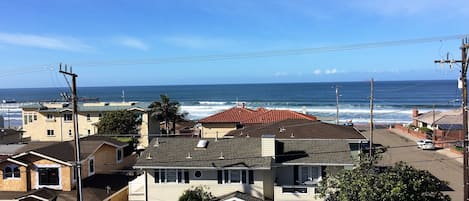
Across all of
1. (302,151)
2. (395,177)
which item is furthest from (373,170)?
(302,151)

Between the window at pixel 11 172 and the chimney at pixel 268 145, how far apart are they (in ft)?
48.8

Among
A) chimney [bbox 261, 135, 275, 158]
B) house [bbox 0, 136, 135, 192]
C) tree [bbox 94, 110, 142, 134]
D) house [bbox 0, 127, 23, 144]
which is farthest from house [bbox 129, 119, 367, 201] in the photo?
Answer: house [bbox 0, 127, 23, 144]

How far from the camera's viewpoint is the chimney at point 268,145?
26.6 meters

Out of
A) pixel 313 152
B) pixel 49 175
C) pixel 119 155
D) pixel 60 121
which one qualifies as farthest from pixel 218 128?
pixel 49 175

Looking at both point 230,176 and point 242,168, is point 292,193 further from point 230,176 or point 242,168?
point 230,176

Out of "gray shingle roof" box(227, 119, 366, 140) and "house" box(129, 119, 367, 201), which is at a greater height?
"gray shingle roof" box(227, 119, 366, 140)

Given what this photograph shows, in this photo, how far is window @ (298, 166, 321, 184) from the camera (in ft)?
87.9

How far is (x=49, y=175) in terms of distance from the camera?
27750 mm

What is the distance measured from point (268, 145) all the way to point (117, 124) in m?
27.9

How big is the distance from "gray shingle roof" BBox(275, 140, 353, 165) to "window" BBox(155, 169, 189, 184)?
18.0 feet

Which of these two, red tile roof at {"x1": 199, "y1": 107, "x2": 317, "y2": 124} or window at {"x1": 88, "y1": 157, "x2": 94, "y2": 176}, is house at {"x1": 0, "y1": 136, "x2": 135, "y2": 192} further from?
red tile roof at {"x1": 199, "y1": 107, "x2": 317, "y2": 124}

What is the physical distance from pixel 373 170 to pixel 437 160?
89.5 ft

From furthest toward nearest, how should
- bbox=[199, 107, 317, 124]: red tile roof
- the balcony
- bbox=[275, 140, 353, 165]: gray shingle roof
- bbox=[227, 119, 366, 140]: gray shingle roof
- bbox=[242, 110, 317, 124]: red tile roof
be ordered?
bbox=[199, 107, 317, 124]: red tile roof, bbox=[242, 110, 317, 124]: red tile roof, bbox=[227, 119, 366, 140]: gray shingle roof, bbox=[275, 140, 353, 165]: gray shingle roof, the balcony

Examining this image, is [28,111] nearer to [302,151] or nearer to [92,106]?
[92,106]
